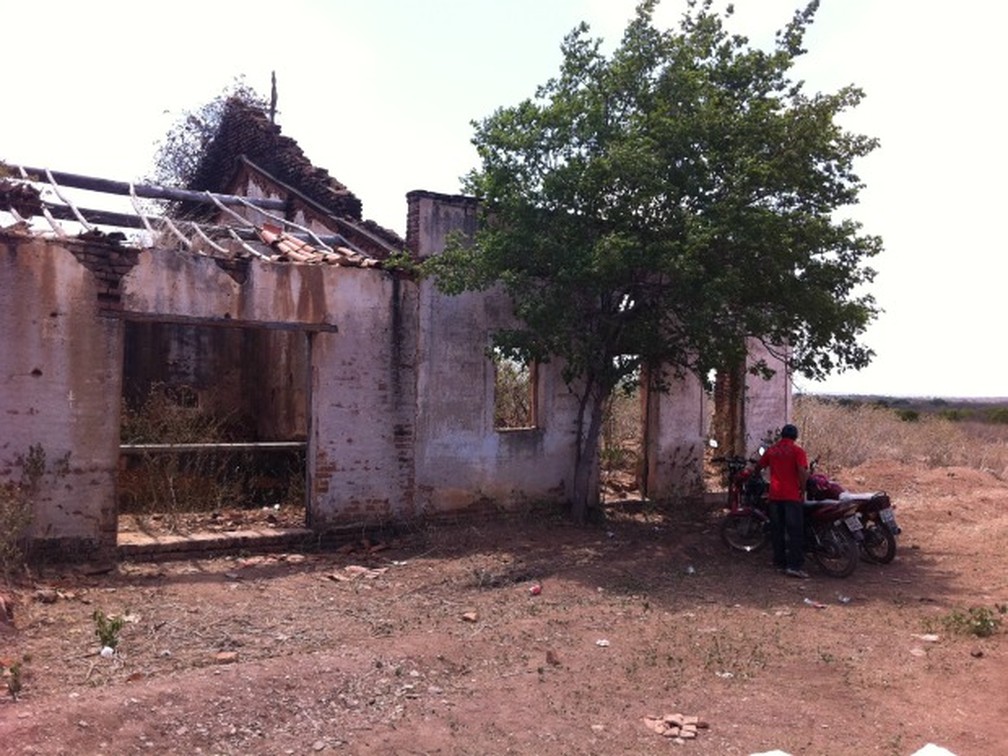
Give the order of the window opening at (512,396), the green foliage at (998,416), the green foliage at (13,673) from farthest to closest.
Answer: the green foliage at (998,416)
the window opening at (512,396)
the green foliage at (13,673)

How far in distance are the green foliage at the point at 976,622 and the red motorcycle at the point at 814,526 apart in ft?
5.01

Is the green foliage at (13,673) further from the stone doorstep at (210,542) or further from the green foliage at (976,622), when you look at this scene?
the green foliage at (976,622)

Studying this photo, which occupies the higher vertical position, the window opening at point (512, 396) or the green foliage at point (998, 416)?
the window opening at point (512, 396)

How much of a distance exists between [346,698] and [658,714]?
1.78 meters

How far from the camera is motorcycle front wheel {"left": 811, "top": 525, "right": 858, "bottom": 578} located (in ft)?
28.6

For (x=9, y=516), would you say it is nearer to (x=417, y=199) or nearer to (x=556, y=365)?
(x=417, y=199)

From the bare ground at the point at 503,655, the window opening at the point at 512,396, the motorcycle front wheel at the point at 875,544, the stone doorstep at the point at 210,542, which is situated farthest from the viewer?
the window opening at the point at 512,396

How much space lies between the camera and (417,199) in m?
10.4

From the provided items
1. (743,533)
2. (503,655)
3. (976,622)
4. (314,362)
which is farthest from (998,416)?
(503,655)

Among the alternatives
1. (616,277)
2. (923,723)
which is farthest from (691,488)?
(923,723)

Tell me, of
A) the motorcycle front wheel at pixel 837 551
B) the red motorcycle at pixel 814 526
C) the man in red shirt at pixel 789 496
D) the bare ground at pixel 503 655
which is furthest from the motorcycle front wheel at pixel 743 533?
the motorcycle front wheel at pixel 837 551

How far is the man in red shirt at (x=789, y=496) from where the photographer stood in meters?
8.73

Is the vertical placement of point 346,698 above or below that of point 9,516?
below

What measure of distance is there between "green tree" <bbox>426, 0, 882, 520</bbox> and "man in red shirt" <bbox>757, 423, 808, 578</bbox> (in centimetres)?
127
